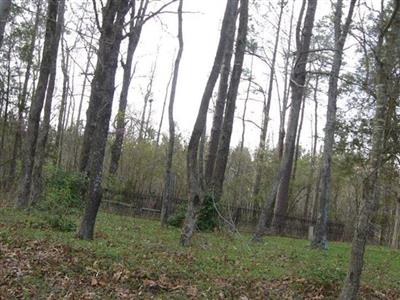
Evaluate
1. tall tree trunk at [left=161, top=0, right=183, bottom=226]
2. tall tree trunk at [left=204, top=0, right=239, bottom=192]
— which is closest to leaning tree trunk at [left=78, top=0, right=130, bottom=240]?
tall tree trunk at [left=161, top=0, right=183, bottom=226]

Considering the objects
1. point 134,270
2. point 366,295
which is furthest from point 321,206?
point 134,270

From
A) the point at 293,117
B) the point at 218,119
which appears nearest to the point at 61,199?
the point at 293,117

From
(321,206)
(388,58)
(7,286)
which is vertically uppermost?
(388,58)

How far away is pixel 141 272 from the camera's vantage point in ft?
25.3

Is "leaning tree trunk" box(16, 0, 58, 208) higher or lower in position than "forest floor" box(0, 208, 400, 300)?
higher

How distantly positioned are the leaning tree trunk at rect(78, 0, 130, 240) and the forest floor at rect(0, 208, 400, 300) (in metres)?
0.53

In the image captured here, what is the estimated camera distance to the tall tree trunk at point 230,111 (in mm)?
19016

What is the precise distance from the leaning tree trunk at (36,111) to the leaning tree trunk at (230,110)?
22.4 ft

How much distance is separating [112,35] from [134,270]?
4.53 metres

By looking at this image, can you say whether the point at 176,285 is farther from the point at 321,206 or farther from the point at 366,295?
the point at 321,206

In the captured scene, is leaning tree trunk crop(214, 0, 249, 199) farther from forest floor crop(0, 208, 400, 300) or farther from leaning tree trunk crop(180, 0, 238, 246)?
forest floor crop(0, 208, 400, 300)

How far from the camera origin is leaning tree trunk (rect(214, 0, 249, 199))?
1902cm

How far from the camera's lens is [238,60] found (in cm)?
1952

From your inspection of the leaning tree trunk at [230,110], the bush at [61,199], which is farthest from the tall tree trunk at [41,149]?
the leaning tree trunk at [230,110]
